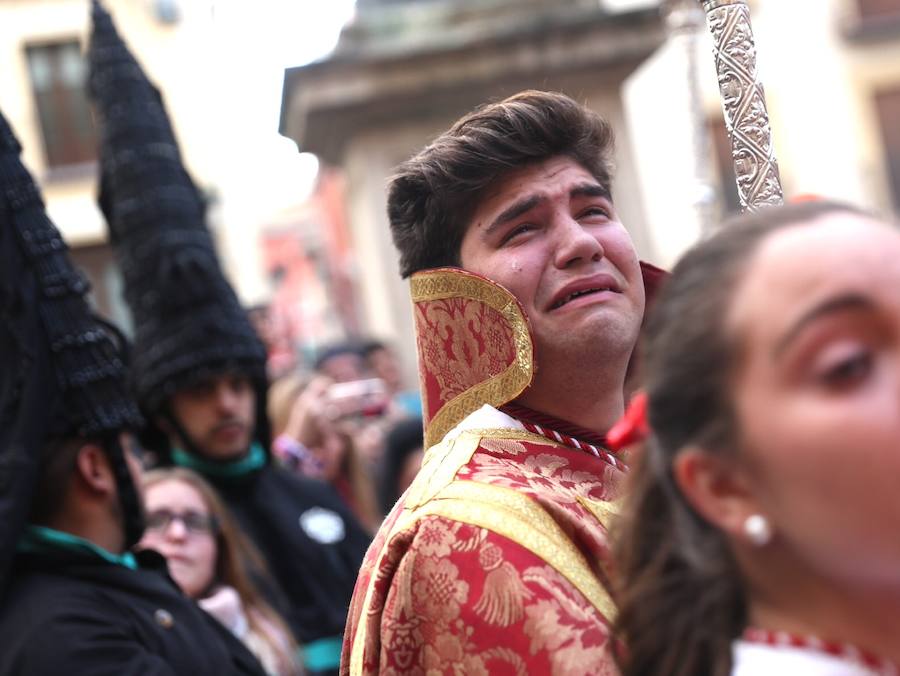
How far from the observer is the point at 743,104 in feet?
7.30

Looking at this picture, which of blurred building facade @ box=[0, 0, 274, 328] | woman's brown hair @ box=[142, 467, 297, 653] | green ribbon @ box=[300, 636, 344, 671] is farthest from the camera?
blurred building facade @ box=[0, 0, 274, 328]

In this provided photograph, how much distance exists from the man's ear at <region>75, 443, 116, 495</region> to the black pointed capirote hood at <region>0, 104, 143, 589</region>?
1.2 inches

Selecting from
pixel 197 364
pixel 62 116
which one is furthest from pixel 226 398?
pixel 62 116

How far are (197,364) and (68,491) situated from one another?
59.2 inches

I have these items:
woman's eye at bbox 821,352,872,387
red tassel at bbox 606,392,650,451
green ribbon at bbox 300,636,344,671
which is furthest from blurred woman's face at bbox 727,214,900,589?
green ribbon at bbox 300,636,344,671

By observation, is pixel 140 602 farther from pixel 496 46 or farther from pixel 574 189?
pixel 496 46

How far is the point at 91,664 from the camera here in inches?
109

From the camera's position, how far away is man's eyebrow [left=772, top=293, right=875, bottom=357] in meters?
1.32

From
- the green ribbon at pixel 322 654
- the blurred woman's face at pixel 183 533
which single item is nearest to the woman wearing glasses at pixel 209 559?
the blurred woman's face at pixel 183 533

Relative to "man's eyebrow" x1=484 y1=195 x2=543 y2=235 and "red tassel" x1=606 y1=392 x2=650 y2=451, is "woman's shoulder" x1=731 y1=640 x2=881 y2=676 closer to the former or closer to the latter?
"red tassel" x1=606 y1=392 x2=650 y2=451

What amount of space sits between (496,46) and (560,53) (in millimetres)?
321

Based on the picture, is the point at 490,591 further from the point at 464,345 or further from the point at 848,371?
the point at 848,371

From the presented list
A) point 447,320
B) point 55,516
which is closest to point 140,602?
point 55,516

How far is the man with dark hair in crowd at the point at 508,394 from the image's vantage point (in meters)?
1.97
